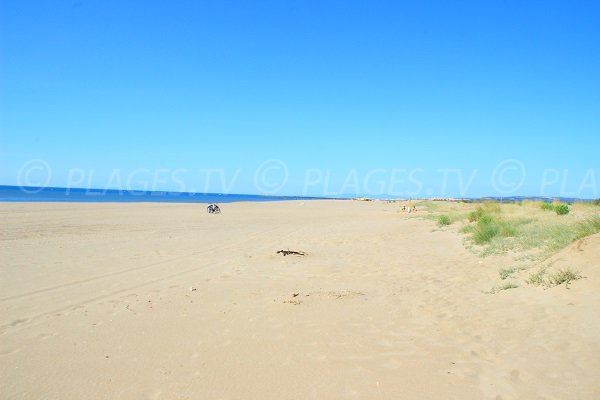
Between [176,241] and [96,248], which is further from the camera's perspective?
[176,241]

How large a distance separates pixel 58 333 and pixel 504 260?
826 cm

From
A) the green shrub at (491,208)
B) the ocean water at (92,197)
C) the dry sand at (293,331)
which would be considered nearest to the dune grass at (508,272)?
the dry sand at (293,331)

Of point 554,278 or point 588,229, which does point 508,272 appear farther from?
point 588,229

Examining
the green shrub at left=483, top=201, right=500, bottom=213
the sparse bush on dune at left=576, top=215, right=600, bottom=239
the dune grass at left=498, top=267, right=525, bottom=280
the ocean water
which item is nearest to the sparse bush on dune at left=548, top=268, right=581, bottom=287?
the dune grass at left=498, top=267, right=525, bottom=280

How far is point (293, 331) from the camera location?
542cm

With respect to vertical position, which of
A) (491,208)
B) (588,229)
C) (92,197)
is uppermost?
(491,208)

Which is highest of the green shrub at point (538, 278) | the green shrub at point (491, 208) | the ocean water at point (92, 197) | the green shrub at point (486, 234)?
the green shrub at point (491, 208)

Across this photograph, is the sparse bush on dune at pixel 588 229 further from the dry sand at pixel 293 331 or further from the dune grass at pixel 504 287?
the dune grass at pixel 504 287

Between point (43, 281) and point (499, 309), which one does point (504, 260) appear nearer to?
point (499, 309)

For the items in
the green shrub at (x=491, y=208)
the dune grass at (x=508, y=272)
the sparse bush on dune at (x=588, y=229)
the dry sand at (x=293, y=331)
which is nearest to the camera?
the dry sand at (x=293, y=331)

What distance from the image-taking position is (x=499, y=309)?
19.7ft

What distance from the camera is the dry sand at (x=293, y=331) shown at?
12.7 ft

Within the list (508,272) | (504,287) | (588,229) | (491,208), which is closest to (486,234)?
(588,229)

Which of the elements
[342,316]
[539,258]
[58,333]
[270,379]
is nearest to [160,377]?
[270,379]
